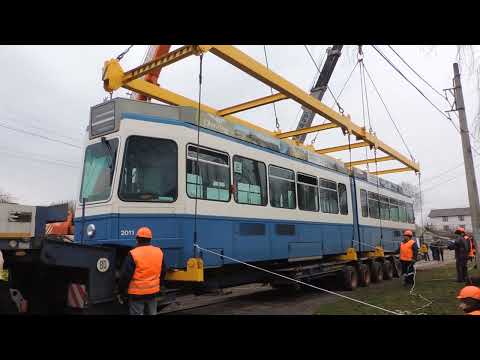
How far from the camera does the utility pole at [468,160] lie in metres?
10.6

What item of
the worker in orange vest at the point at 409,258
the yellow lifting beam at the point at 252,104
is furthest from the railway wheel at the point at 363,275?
the yellow lifting beam at the point at 252,104

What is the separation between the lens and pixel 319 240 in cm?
1109

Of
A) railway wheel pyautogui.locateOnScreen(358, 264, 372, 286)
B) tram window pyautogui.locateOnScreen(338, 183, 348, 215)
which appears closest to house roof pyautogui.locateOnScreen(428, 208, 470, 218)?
railway wheel pyautogui.locateOnScreen(358, 264, 372, 286)

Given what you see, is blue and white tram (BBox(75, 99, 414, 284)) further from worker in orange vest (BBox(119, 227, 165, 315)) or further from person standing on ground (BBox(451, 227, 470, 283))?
person standing on ground (BBox(451, 227, 470, 283))

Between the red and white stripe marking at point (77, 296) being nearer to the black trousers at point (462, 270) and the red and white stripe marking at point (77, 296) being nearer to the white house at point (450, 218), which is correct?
the black trousers at point (462, 270)

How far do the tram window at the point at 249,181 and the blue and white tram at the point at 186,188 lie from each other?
2 cm

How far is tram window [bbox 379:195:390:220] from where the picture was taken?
639 inches

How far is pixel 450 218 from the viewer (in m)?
100

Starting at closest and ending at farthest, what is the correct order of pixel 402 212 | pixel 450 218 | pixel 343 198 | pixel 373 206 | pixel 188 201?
pixel 188 201 < pixel 343 198 < pixel 373 206 < pixel 402 212 < pixel 450 218

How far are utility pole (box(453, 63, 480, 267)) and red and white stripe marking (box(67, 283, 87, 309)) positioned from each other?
9442 millimetres

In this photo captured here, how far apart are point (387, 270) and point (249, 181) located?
32.0 feet

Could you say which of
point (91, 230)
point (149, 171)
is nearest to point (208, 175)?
point (149, 171)

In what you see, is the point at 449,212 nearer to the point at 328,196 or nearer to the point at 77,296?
the point at 328,196
